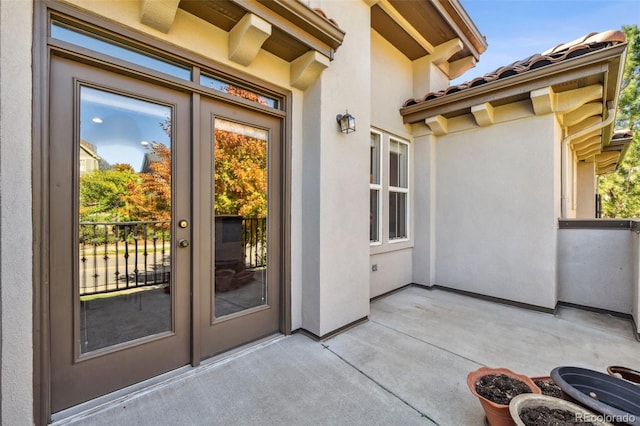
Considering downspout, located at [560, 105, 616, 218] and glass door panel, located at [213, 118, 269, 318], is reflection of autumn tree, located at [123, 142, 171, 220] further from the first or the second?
downspout, located at [560, 105, 616, 218]

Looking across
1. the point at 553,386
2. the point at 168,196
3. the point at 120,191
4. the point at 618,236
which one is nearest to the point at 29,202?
the point at 120,191

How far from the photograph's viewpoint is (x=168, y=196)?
227 centimetres

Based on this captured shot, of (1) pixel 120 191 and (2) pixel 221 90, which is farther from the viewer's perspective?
(2) pixel 221 90

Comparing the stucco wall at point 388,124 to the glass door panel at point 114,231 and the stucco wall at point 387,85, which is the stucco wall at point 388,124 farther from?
the glass door panel at point 114,231

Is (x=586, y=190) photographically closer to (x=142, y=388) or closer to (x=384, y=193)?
(x=384, y=193)

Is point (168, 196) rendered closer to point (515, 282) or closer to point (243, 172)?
point (243, 172)

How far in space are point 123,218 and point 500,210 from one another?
15.4ft

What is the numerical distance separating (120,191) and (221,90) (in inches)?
48.8

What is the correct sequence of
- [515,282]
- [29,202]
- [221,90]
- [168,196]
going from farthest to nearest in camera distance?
[515,282]
[221,90]
[168,196]
[29,202]

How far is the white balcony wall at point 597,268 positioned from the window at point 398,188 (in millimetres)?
2219

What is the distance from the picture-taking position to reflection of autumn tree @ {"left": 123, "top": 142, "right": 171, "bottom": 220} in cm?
213

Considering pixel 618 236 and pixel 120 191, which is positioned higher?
pixel 120 191

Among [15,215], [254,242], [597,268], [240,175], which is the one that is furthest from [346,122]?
[597,268]

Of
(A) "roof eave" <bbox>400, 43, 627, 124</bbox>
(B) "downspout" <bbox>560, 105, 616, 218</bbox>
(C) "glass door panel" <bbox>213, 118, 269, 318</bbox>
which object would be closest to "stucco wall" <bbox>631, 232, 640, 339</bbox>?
(B) "downspout" <bbox>560, 105, 616, 218</bbox>
